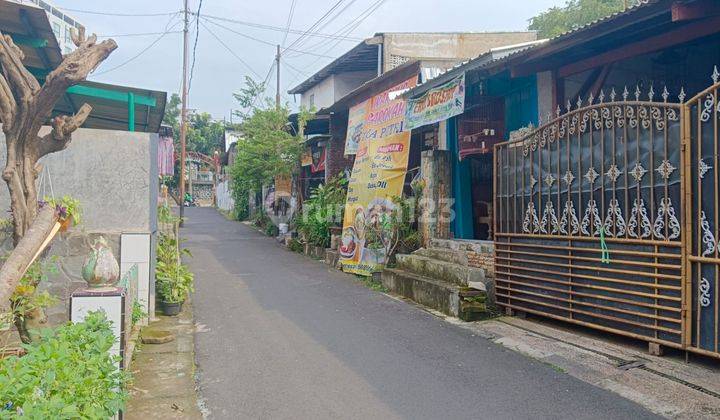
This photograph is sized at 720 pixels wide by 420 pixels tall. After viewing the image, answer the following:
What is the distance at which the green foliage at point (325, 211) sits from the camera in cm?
1576

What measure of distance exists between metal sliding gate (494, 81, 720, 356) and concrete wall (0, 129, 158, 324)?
5054 millimetres

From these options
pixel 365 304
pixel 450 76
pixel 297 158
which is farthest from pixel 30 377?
pixel 297 158

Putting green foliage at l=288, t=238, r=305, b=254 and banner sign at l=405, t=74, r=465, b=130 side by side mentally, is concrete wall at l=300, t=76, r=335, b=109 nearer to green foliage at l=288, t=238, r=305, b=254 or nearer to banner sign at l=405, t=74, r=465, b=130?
green foliage at l=288, t=238, r=305, b=254

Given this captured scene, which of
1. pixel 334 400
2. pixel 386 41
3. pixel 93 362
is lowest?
pixel 334 400

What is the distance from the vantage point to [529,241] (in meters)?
7.41

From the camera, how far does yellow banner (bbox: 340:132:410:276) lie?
11.8m

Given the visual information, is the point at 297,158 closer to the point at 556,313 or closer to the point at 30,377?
the point at 556,313

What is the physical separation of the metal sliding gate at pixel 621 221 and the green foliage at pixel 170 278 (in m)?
4.78

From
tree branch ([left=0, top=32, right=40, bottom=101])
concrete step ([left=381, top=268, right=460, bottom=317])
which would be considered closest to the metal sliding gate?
concrete step ([left=381, top=268, right=460, bottom=317])

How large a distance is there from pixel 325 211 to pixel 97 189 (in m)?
9.46

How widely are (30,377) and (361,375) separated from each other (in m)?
3.44

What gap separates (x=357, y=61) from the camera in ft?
72.5

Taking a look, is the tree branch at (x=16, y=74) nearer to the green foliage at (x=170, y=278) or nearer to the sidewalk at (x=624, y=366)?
the green foliage at (x=170, y=278)

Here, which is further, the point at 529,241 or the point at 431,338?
the point at 529,241
